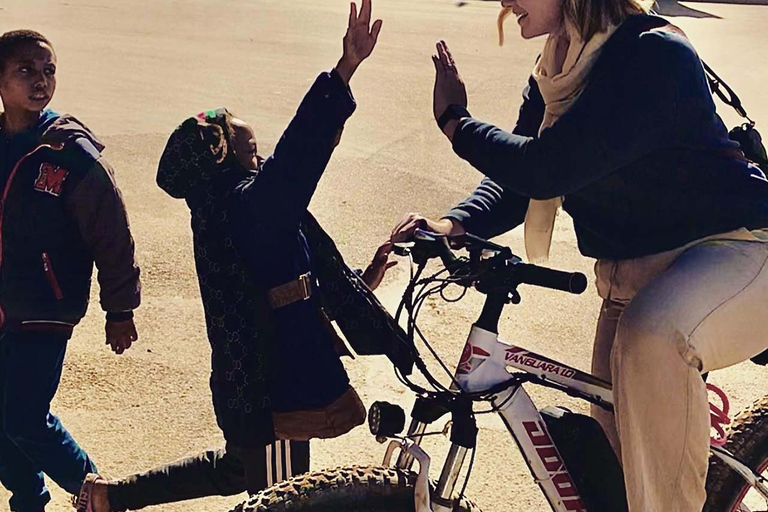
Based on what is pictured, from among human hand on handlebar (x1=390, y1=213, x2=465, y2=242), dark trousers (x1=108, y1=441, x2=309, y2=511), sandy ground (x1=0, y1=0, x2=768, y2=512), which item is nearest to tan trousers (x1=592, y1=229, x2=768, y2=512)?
human hand on handlebar (x1=390, y1=213, x2=465, y2=242)

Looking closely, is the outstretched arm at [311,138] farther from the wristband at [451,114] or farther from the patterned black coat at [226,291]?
the wristband at [451,114]

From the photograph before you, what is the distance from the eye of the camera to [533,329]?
564 cm

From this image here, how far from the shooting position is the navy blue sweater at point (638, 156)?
2.46m

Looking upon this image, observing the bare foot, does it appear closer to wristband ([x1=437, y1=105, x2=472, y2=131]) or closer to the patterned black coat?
the patterned black coat

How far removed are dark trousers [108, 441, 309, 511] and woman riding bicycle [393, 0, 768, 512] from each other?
2.82 ft

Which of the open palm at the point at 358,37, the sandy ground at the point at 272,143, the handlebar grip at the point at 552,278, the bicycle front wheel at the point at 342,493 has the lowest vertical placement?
the sandy ground at the point at 272,143

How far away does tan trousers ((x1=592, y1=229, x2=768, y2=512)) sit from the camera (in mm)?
2623

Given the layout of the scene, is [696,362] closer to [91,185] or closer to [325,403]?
[325,403]

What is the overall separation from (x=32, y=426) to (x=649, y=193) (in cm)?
214

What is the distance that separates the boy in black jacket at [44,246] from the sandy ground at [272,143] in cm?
65

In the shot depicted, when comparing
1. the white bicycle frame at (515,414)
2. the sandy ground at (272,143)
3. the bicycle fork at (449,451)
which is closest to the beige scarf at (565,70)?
the white bicycle frame at (515,414)

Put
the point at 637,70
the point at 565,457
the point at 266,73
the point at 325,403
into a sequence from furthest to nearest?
the point at 266,73 → the point at 325,403 → the point at 565,457 → the point at 637,70

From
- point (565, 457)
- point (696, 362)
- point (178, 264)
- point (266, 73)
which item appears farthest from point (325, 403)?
point (266, 73)

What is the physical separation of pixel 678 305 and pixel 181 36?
37.8 feet
